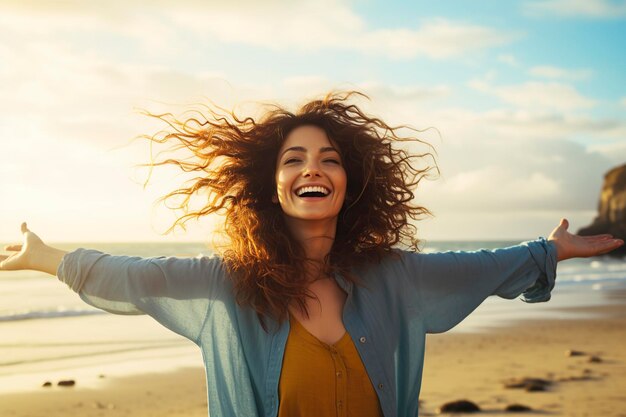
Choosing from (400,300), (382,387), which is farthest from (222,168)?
(382,387)

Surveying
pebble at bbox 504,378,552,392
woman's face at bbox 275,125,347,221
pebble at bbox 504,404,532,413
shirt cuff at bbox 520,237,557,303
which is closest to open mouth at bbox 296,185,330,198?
woman's face at bbox 275,125,347,221

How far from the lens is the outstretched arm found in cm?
307

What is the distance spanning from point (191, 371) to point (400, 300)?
16.8 ft

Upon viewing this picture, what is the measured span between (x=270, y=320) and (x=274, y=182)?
827 millimetres

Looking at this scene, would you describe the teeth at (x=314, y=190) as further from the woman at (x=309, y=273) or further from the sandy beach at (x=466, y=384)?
the sandy beach at (x=466, y=384)

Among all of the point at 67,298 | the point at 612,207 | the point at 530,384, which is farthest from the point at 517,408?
the point at 612,207

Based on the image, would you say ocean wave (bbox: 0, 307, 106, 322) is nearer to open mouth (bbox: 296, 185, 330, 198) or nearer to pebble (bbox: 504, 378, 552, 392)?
pebble (bbox: 504, 378, 552, 392)

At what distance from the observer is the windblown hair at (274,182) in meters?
3.36

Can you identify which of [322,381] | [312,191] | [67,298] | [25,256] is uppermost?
[312,191]

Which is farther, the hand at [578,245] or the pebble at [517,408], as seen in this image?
the pebble at [517,408]

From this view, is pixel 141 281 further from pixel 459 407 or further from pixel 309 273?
pixel 459 407

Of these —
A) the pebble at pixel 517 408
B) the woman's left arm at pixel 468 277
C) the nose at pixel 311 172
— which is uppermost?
the nose at pixel 311 172

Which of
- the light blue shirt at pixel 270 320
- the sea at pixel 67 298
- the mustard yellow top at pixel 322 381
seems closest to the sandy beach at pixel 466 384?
the sea at pixel 67 298

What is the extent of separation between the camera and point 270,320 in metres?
3.00
